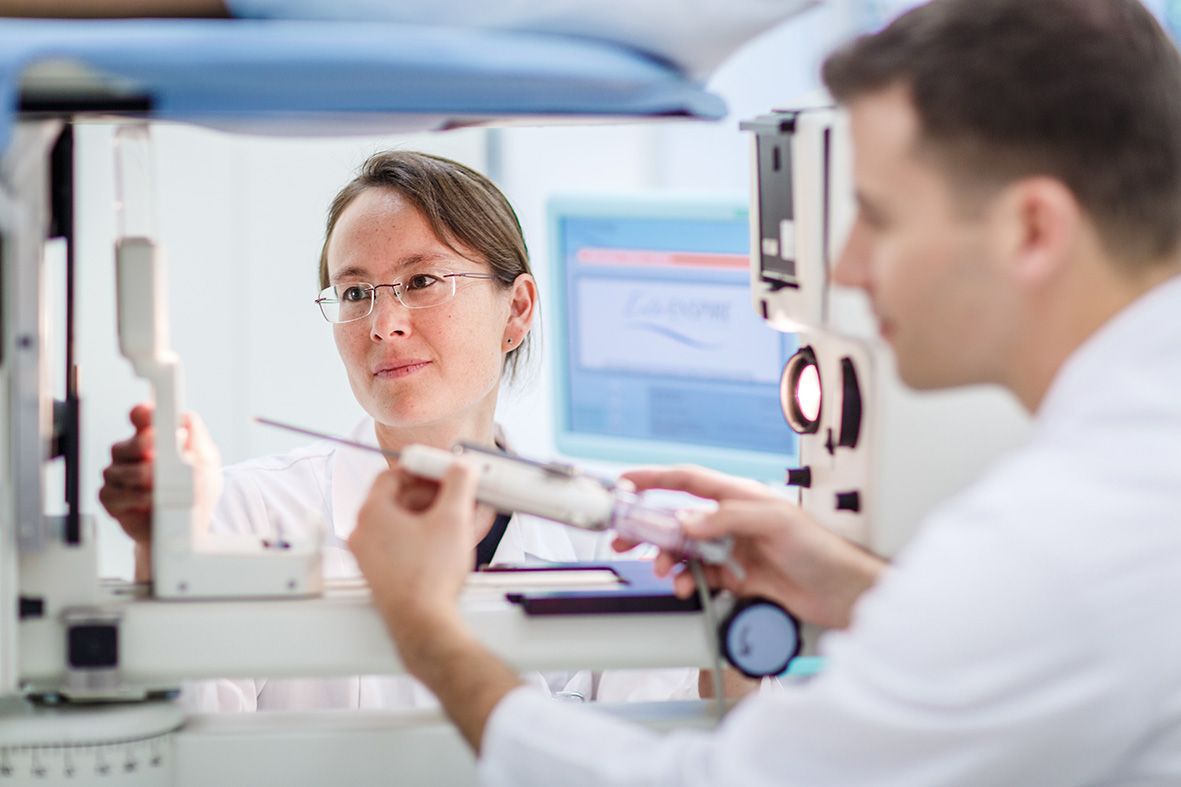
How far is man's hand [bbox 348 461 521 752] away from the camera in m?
0.96

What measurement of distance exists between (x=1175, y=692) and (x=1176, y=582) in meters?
0.10

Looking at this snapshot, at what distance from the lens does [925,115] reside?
0.90m

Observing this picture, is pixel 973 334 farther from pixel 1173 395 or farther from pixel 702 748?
pixel 702 748

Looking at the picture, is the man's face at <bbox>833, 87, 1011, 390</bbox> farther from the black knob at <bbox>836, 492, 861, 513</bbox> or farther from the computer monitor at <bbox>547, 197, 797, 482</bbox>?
the computer monitor at <bbox>547, 197, 797, 482</bbox>

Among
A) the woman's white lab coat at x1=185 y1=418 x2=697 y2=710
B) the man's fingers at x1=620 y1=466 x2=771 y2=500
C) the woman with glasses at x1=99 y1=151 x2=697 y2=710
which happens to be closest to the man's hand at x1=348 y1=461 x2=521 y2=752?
the man's fingers at x1=620 y1=466 x2=771 y2=500

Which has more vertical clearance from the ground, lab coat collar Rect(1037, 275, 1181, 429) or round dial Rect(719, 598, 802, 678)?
lab coat collar Rect(1037, 275, 1181, 429)

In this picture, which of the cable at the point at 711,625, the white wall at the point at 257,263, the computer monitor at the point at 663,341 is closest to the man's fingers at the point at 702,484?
the cable at the point at 711,625

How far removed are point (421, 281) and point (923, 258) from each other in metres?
0.99

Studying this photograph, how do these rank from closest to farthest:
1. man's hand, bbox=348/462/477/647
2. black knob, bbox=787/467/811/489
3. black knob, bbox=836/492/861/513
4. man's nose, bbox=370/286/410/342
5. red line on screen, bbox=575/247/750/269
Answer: man's hand, bbox=348/462/477/647, black knob, bbox=836/492/861/513, black knob, bbox=787/467/811/489, man's nose, bbox=370/286/410/342, red line on screen, bbox=575/247/750/269

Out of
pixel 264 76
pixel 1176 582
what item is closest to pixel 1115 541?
pixel 1176 582

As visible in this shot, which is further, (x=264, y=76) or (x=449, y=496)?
(x=449, y=496)

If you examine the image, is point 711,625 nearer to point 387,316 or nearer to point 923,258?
point 923,258

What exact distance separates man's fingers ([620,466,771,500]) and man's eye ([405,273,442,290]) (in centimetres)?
61

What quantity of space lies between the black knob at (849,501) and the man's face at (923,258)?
0.22 metres
